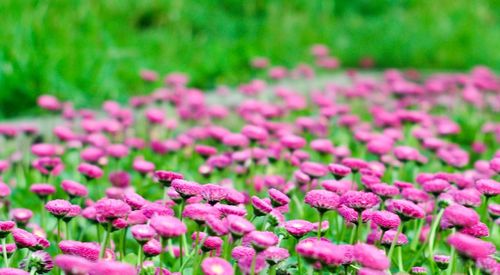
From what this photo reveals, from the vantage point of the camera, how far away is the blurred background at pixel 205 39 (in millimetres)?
4207

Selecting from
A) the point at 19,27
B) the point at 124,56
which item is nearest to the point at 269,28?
the point at 124,56

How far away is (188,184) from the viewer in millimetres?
1508

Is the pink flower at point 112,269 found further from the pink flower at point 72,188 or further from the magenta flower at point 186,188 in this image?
the pink flower at point 72,188

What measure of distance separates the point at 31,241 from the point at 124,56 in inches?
131

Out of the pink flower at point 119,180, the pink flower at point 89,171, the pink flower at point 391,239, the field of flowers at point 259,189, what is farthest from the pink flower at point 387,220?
the pink flower at point 119,180

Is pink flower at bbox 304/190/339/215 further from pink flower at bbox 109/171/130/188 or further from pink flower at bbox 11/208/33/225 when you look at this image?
pink flower at bbox 109/171/130/188

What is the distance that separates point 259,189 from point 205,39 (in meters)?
3.61

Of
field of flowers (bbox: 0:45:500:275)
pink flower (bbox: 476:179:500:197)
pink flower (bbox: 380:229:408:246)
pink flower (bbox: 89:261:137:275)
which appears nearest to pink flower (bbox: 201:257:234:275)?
field of flowers (bbox: 0:45:500:275)

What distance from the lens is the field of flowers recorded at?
140cm

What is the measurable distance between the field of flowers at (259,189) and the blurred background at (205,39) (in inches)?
10.5

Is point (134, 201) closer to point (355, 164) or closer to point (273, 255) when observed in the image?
point (273, 255)

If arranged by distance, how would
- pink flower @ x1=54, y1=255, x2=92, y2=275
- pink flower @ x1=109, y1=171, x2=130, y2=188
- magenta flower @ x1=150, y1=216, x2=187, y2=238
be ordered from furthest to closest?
pink flower @ x1=109, y1=171, x2=130, y2=188, magenta flower @ x1=150, y1=216, x2=187, y2=238, pink flower @ x1=54, y1=255, x2=92, y2=275

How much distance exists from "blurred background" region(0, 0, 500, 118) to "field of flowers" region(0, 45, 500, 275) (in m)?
0.27

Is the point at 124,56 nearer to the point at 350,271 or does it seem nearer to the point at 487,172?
the point at 487,172
